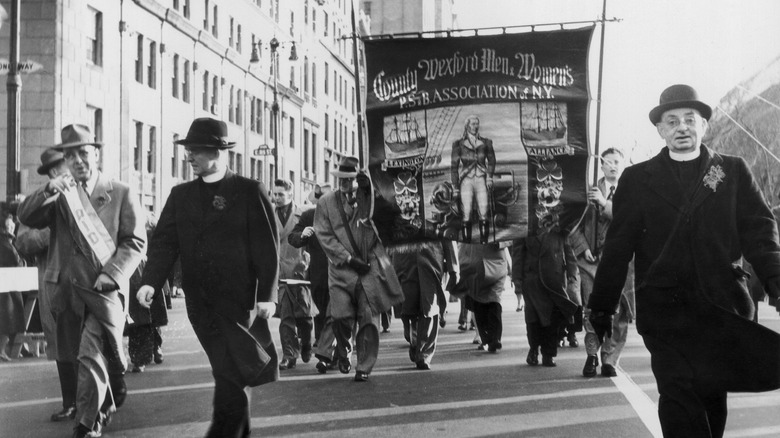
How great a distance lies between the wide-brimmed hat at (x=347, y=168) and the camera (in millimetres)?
10805

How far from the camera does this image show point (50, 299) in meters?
7.53

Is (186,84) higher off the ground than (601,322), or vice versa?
(186,84)

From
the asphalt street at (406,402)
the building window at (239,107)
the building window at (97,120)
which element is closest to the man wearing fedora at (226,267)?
the asphalt street at (406,402)

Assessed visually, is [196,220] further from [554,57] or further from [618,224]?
[554,57]

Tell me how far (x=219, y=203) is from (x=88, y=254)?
1.27 m

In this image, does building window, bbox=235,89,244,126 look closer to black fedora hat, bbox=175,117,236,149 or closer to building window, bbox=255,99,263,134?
building window, bbox=255,99,263,134

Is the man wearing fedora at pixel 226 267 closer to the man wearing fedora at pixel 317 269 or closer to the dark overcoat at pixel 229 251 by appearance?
the dark overcoat at pixel 229 251

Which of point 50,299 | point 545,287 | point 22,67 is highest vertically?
point 22,67

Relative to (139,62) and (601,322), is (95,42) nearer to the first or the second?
(139,62)

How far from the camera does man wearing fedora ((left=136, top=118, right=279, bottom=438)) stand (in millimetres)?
6629

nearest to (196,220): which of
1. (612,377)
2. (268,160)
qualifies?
(612,377)

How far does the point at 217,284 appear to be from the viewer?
665cm

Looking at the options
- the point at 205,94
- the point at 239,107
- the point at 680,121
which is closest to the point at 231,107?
the point at 239,107

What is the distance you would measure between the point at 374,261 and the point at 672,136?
5.00 m
